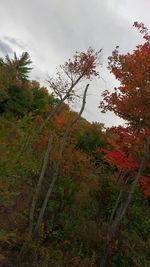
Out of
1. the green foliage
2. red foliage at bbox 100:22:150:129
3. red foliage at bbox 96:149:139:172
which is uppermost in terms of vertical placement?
red foliage at bbox 100:22:150:129

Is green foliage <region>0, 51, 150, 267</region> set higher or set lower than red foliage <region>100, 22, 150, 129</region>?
lower

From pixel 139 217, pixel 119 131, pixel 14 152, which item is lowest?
pixel 139 217

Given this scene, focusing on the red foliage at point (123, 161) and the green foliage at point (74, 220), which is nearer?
the green foliage at point (74, 220)

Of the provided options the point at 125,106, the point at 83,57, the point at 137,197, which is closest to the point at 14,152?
the point at 125,106

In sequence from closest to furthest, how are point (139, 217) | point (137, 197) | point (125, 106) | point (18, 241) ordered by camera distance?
point (18, 241)
point (125, 106)
point (139, 217)
point (137, 197)

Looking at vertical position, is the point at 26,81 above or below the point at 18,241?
above

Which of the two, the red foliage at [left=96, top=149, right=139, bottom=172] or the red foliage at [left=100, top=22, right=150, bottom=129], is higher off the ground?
the red foliage at [left=100, top=22, right=150, bottom=129]

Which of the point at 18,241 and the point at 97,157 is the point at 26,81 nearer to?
the point at 97,157

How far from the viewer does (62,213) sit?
1573cm

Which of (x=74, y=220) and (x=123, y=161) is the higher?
(x=123, y=161)

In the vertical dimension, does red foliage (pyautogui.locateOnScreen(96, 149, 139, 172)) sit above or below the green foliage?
above

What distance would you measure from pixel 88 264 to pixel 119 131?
574 cm

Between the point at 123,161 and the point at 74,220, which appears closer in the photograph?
the point at 123,161

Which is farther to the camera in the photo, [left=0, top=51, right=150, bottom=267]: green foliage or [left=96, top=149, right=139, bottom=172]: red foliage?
[left=96, top=149, right=139, bottom=172]: red foliage
